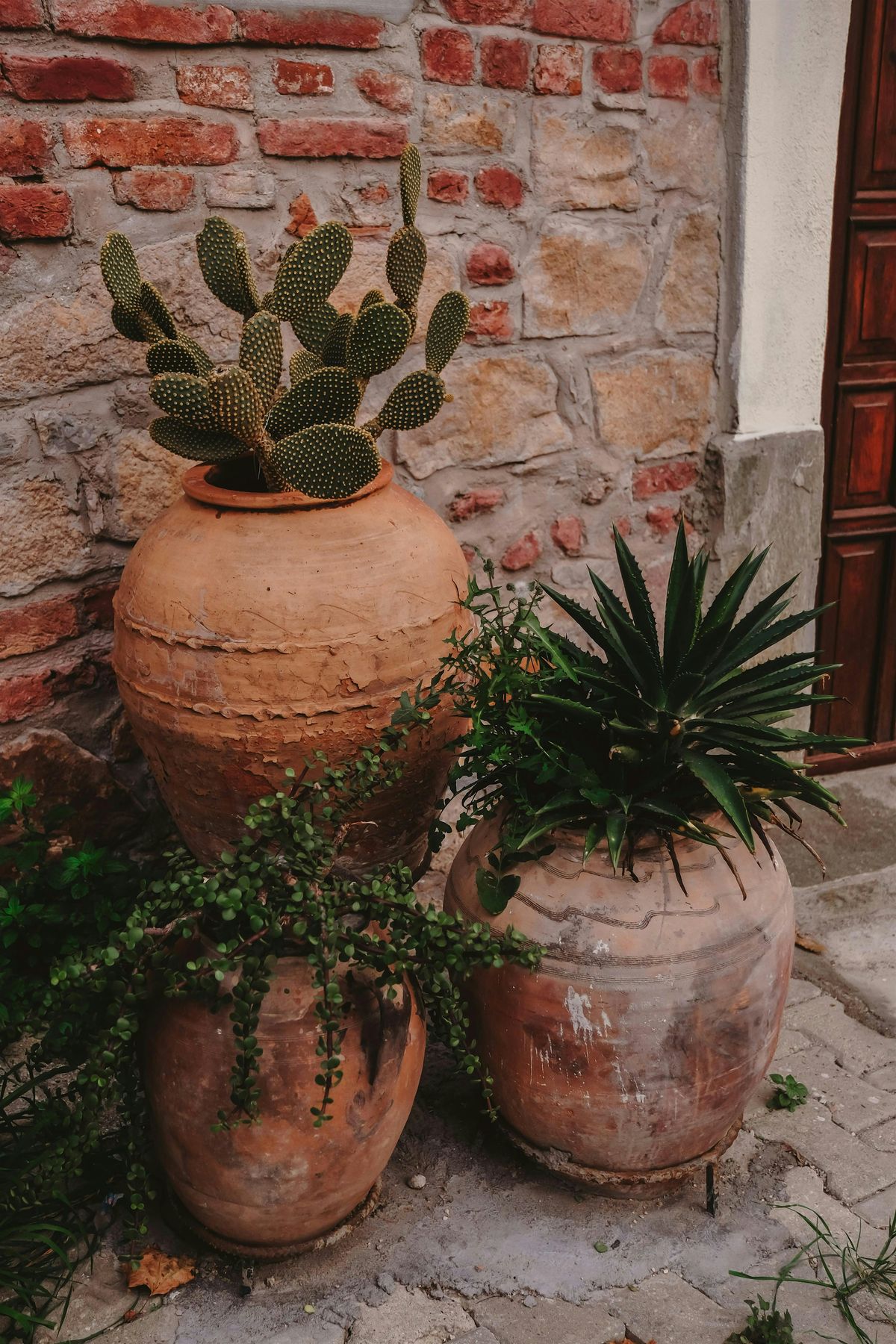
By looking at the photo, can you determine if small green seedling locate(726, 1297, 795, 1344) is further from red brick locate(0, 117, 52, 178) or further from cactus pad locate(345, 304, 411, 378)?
red brick locate(0, 117, 52, 178)

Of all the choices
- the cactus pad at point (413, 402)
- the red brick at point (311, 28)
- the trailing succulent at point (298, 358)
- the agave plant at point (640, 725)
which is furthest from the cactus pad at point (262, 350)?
the red brick at point (311, 28)

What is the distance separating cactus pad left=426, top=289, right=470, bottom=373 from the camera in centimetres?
210

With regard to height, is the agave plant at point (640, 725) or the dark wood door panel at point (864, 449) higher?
the dark wood door panel at point (864, 449)

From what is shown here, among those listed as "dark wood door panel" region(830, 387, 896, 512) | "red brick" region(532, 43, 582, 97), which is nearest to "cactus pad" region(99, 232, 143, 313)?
"red brick" region(532, 43, 582, 97)

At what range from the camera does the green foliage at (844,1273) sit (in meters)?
1.73

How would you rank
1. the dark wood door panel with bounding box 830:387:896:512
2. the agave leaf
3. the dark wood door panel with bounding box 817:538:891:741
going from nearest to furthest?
Answer: the agave leaf → the dark wood door panel with bounding box 830:387:896:512 → the dark wood door panel with bounding box 817:538:891:741

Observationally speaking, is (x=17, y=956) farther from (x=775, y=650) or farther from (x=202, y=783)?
(x=775, y=650)

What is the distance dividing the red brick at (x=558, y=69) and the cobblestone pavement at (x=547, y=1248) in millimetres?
2140

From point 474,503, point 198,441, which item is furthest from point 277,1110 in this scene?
point 474,503

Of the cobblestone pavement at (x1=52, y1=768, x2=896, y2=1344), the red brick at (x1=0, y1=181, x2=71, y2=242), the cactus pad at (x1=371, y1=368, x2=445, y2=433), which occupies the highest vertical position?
the red brick at (x1=0, y1=181, x2=71, y2=242)

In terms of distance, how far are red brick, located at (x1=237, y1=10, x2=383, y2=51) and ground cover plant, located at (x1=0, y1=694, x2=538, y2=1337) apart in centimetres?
137

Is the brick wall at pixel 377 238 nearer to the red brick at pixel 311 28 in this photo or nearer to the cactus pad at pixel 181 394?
the red brick at pixel 311 28

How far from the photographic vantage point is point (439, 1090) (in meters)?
2.25

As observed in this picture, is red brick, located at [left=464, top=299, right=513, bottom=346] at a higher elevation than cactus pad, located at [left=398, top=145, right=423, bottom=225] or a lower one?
lower
